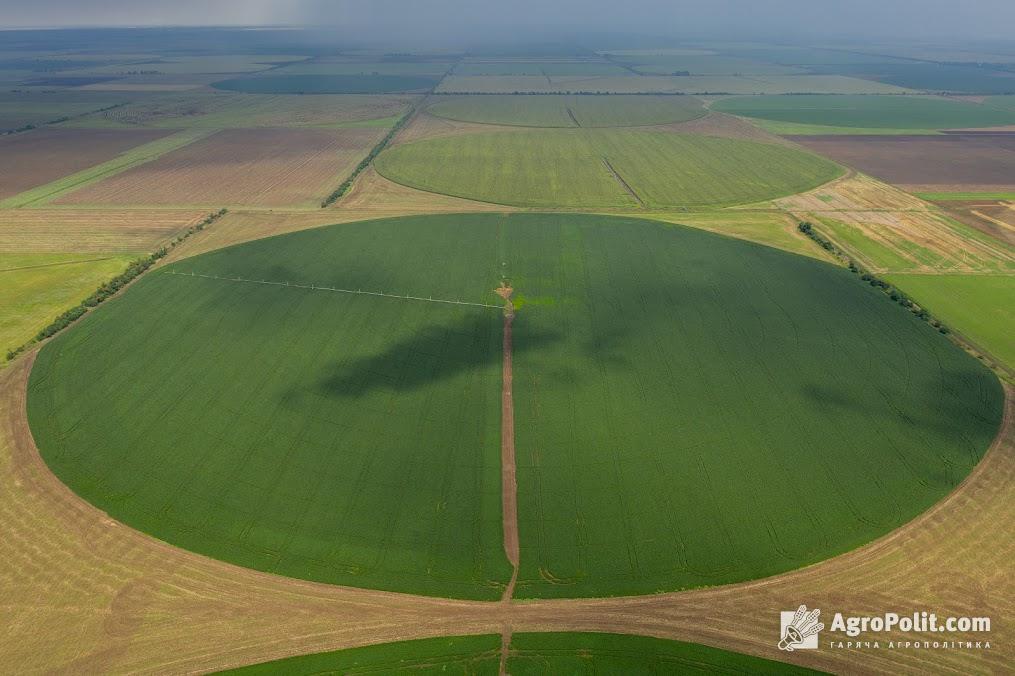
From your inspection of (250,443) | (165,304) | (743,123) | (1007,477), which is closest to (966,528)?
(1007,477)

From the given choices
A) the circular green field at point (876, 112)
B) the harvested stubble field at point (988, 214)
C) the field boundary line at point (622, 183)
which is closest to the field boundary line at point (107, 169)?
the field boundary line at point (622, 183)

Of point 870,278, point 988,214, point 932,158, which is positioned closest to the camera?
point 870,278

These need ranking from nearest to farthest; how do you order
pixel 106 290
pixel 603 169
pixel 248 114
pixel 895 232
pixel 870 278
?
pixel 106 290 < pixel 870 278 < pixel 895 232 < pixel 603 169 < pixel 248 114

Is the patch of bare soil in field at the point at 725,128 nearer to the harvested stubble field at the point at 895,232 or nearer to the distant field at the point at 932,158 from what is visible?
the distant field at the point at 932,158

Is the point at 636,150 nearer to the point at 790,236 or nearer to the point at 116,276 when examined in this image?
the point at 790,236

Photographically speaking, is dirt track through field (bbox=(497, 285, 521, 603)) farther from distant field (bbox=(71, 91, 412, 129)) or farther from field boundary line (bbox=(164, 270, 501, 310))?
distant field (bbox=(71, 91, 412, 129))

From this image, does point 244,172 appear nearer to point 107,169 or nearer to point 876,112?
point 107,169

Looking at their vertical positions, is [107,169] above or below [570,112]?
below

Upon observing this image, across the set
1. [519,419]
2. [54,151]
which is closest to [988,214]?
[519,419]
